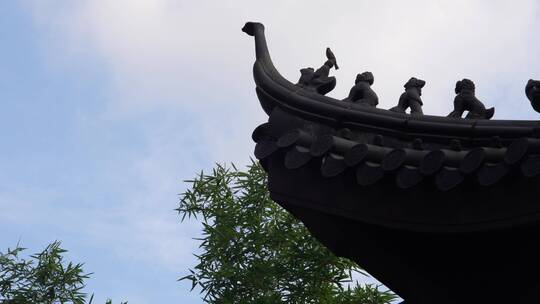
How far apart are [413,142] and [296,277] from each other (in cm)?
576

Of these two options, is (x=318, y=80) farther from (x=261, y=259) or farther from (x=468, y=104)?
(x=261, y=259)

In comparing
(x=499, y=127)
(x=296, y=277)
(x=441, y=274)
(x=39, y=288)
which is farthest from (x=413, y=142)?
(x=39, y=288)

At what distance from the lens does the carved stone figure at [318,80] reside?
4.36m

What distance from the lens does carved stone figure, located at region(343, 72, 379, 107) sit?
4.24 metres

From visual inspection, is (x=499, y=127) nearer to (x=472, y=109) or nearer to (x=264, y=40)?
(x=472, y=109)

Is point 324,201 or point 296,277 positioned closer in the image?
point 324,201

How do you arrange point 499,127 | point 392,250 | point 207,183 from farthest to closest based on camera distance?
point 207,183
point 392,250
point 499,127

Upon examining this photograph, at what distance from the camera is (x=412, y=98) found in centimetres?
423

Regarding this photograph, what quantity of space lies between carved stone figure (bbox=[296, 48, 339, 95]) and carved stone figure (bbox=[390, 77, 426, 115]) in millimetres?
383

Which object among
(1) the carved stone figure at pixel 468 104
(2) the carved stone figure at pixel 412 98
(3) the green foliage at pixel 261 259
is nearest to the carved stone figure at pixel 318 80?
(2) the carved stone figure at pixel 412 98

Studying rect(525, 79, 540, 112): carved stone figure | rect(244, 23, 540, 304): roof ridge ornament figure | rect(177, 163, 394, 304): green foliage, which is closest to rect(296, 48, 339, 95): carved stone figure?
rect(244, 23, 540, 304): roof ridge ornament figure

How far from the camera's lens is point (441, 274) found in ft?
13.3

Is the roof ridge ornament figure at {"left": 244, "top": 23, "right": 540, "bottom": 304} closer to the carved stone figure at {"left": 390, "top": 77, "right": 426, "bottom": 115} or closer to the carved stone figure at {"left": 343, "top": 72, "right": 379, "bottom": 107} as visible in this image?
the carved stone figure at {"left": 390, "top": 77, "right": 426, "bottom": 115}

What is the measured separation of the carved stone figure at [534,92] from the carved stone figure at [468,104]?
409 mm
